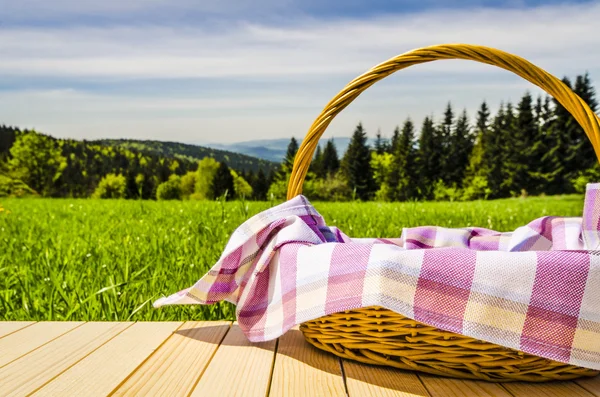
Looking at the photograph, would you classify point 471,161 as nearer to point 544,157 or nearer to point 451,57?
point 544,157

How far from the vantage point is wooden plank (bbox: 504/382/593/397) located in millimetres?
1181

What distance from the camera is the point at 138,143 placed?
47.6 m

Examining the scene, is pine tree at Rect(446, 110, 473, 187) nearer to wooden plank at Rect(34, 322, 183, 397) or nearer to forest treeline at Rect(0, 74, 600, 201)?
forest treeline at Rect(0, 74, 600, 201)

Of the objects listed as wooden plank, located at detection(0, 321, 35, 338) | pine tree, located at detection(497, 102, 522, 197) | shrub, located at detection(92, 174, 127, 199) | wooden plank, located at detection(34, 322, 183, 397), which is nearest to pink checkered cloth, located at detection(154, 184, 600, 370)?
wooden plank, located at detection(34, 322, 183, 397)

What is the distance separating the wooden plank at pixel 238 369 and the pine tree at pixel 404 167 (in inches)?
1519

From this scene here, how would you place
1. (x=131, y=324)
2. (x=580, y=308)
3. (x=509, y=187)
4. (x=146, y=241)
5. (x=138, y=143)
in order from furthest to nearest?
(x=138, y=143)
(x=509, y=187)
(x=146, y=241)
(x=131, y=324)
(x=580, y=308)

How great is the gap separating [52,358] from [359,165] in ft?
129

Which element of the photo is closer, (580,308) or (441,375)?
(580,308)

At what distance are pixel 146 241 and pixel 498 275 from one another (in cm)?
247

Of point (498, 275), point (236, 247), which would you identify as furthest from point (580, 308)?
point (236, 247)

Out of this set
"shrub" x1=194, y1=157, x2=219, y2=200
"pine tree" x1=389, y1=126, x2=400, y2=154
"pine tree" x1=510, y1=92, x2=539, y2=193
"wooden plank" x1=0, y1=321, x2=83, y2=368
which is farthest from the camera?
"pine tree" x1=389, y1=126, x2=400, y2=154

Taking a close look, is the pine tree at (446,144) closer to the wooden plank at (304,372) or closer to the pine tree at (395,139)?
the pine tree at (395,139)

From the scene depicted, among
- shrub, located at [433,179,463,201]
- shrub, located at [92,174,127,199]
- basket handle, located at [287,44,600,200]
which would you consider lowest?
shrub, located at [433,179,463,201]

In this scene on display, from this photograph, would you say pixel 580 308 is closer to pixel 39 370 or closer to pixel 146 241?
pixel 39 370
